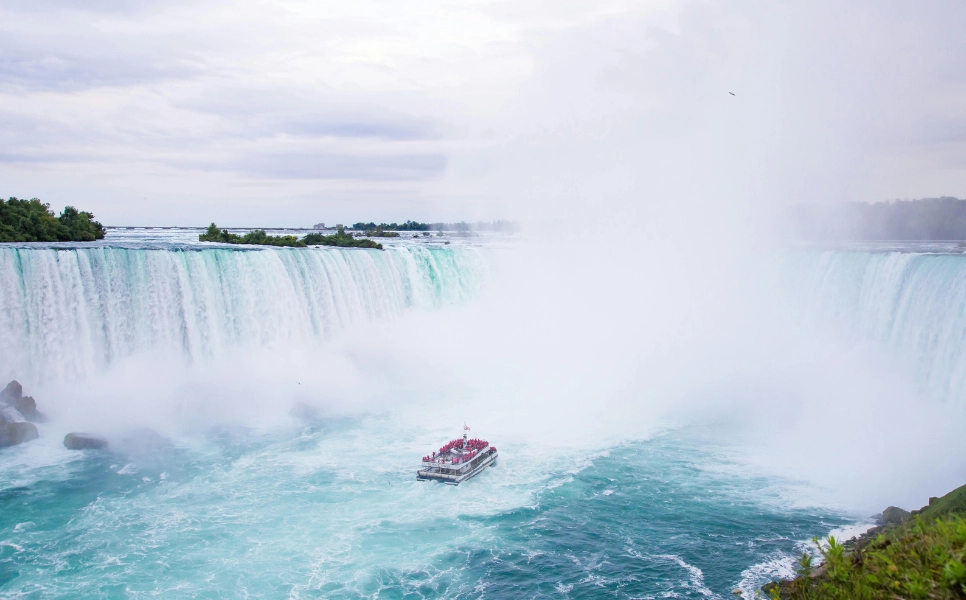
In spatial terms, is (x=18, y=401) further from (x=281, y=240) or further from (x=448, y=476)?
(x=281, y=240)

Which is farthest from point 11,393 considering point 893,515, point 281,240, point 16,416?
point 281,240

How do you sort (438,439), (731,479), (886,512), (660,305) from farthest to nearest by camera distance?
(660,305) → (438,439) → (731,479) → (886,512)

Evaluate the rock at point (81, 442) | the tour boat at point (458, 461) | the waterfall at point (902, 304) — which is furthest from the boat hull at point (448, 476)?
the waterfall at point (902, 304)

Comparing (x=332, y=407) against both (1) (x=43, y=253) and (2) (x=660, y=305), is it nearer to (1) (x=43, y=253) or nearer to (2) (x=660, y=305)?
(1) (x=43, y=253)

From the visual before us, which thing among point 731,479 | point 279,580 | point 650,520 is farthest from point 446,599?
point 731,479

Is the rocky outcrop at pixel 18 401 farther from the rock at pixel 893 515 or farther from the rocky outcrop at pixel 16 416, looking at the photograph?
the rock at pixel 893 515

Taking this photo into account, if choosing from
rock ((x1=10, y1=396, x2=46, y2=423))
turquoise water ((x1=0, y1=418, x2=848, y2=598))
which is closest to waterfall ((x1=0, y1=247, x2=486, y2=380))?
rock ((x1=10, y1=396, x2=46, y2=423))
